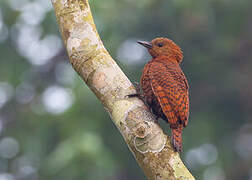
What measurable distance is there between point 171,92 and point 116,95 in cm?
95

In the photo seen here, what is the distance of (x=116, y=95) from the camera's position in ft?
10.4

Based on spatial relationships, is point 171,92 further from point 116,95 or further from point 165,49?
point 116,95

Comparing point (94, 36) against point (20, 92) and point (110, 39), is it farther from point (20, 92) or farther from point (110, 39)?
point (20, 92)

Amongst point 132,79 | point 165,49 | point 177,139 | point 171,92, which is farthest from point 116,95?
point 132,79

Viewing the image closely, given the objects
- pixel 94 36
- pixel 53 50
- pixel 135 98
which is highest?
pixel 94 36

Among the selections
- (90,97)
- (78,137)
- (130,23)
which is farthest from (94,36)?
(130,23)

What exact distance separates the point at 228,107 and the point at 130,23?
295cm

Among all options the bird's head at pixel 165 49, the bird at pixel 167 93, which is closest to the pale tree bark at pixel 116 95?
the bird at pixel 167 93

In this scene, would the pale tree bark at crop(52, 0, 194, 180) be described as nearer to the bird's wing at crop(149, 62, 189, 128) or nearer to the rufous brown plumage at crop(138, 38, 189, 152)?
the rufous brown plumage at crop(138, 38, 189, 152)

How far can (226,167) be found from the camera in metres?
11.3

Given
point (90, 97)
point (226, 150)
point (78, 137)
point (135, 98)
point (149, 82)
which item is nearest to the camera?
point (135, 98)

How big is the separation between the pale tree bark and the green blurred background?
6.16 meters

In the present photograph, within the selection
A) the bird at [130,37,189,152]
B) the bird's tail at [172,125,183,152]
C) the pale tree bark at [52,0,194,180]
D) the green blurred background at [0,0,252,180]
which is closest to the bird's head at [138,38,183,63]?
the bird at [130,37,189,152]

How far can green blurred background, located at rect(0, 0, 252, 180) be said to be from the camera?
1018 cm
